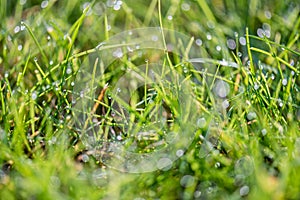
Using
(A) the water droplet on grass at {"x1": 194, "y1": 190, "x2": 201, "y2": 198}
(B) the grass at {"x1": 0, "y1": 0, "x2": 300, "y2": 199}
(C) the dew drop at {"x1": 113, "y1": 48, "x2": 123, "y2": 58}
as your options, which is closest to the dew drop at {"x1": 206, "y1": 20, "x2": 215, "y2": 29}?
(B) the grass at {"x1": 0, "y1": 0, "x2": 300, "y2": 199}

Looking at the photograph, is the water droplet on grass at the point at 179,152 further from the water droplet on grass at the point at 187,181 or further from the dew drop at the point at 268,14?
the dew drop at the point at 268,14

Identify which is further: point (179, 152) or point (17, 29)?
point (17, 29)

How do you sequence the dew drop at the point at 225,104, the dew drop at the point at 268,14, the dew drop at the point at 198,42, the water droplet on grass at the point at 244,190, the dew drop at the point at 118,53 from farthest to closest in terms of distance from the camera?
1. the dew drop at the point at 268,14
2. the dew drop at the point at 198,42
3. the dew drop at the point at 118,53
4. the dew drop at the point at 225,104
5. the water droplet on grass at the point at 244,190

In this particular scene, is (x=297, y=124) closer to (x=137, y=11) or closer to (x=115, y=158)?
(x=115, y=158)

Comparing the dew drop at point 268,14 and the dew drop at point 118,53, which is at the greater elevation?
the dew drop at point 118,53

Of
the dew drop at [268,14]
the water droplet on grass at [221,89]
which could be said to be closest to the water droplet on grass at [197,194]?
the water droplet on grass at [221,89]

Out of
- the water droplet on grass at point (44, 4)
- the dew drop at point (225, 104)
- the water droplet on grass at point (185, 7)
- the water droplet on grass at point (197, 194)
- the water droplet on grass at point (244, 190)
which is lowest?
the water droplet on grass at point (185, 7)

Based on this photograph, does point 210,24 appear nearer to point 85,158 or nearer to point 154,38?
point 154,38

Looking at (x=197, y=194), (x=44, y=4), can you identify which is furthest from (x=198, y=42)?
(x=197, y=194)
